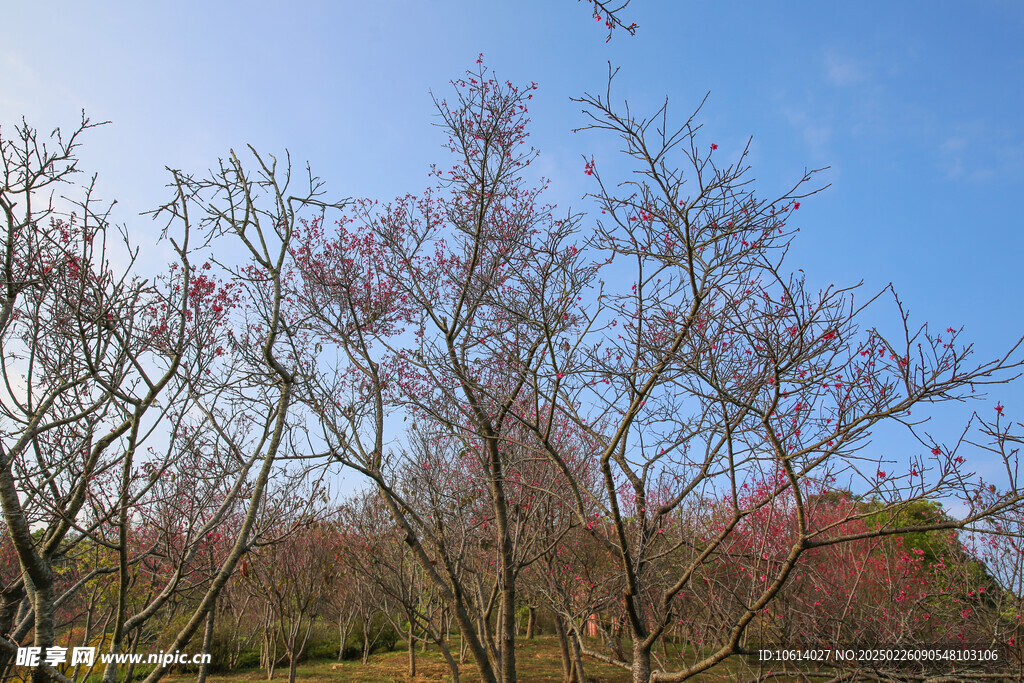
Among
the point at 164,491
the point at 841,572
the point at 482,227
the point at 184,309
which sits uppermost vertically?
the point at 482,227

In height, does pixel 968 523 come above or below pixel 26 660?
above

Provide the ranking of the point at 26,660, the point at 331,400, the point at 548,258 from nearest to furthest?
the point at 26,660 → the point at 548,258 → the point at 331,400

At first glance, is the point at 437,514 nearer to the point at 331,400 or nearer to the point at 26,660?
the point at 331,400

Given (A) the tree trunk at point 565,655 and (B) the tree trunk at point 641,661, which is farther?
(A) the tree trunk at point 565,655

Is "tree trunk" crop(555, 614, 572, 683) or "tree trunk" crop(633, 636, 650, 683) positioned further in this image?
"tree trunk" crop(555, 614, 572, 683)

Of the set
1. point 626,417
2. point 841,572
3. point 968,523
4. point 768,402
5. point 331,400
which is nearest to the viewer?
point 968,523

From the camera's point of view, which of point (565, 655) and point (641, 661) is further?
point (565, 655)

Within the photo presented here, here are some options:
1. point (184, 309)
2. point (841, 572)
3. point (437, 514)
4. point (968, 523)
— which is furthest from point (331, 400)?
point (841, 572)

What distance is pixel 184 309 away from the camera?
293 centimetres

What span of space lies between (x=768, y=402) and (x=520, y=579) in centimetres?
797

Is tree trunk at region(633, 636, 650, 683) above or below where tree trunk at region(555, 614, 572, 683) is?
above

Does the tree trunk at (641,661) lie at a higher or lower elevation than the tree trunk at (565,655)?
higher

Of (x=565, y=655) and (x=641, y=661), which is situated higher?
(x=641, y=661)

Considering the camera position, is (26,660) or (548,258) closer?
(26,660)
